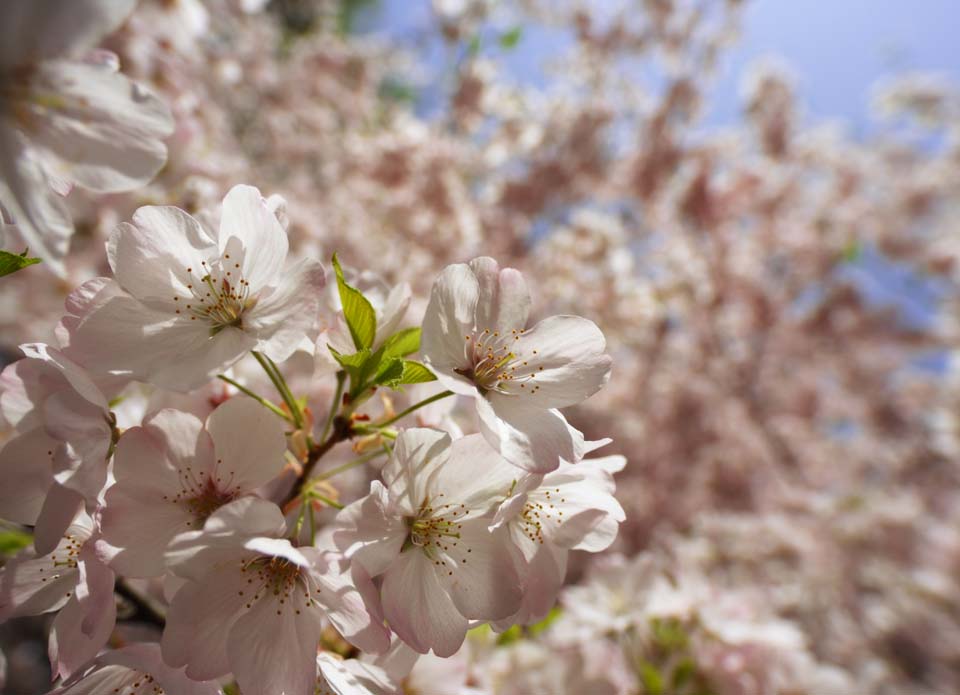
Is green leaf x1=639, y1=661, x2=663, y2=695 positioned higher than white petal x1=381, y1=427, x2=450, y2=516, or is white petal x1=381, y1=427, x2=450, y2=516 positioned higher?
white petal x1=381, y1=427, x2=450, y2=516

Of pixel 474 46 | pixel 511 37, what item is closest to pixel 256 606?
pixel 511 37

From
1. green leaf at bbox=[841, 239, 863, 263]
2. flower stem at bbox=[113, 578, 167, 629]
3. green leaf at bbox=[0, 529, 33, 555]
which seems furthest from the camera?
green leaf at bbox=[841, 239, 863, 263]

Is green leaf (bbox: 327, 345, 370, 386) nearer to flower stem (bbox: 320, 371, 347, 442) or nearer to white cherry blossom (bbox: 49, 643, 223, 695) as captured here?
flower stem (bbox: 320, 371, 347, 442)

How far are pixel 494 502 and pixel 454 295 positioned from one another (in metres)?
0.21

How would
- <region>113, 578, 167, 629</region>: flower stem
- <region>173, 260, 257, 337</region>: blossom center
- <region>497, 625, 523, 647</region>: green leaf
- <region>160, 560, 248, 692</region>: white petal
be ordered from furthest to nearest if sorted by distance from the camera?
<region>497, 625, 523, 647</region>: green leaf → <region>113, 578, 167, 629</region>: flower stem → <region>173, 260, 257, 337</region>: blossom center → <region>160, 560, 248, 692</region>: white petal

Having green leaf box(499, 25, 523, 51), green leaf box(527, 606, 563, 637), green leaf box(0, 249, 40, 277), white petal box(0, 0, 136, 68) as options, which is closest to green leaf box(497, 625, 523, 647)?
green leaf box(527, 606, 563, 637)

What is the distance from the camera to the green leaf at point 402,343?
0.62m

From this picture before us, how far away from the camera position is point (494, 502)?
584mm

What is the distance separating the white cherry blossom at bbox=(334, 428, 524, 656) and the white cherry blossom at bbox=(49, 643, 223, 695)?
200 millimetres

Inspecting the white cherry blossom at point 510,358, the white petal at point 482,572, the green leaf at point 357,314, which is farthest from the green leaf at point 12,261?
the white petal at point 482,572

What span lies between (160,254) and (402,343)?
0.85 ft

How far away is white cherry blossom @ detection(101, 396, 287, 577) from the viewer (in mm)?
525

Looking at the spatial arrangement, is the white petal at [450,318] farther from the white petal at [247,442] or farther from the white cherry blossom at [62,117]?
the white cherry blossom at [62,117]

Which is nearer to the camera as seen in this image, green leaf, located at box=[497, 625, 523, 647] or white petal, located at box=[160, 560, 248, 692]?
white petal, located at box=[160, 560, 248, 692]
